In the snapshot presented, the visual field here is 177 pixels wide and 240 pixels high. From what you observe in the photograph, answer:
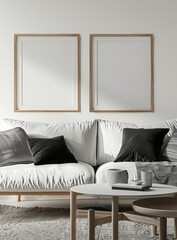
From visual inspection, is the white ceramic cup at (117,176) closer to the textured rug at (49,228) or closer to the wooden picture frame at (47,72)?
the textured rug at (49,228)

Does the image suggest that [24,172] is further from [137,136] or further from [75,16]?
[75,16]

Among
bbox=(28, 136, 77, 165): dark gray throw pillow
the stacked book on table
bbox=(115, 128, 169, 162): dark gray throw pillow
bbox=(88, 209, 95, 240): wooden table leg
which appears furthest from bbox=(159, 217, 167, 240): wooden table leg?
bbox=(28, 136, 77, 165): dark gray throw pillow

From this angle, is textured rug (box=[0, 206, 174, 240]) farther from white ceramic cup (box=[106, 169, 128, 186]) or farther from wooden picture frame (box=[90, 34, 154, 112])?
wooden picture frame (box=[90, 34, 154, 112])

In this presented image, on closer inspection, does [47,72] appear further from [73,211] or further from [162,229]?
[162,229]

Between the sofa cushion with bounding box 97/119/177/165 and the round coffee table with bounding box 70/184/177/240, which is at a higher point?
the sofa cushion with bounding box 97/119/177/165

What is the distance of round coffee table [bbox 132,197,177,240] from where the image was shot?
258cm

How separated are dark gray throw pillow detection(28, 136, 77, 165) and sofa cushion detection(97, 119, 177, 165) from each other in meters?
0.42

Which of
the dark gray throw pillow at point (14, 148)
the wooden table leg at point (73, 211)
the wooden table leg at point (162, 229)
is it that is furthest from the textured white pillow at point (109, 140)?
the wooden table leg at point (162, 229)

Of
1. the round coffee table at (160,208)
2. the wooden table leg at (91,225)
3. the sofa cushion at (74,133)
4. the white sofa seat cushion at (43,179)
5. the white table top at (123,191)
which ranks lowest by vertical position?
the wooden table leg at (91,225)

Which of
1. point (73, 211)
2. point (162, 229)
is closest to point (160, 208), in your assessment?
point (162, 229)

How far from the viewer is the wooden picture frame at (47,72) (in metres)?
5.62

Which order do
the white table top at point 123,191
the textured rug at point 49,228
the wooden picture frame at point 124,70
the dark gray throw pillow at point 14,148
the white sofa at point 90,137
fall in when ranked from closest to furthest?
1. the white table top at point 123,191
2. the textured rug at point 49,228
3. the white sofa at point 90,137
4. the dark gray throw pillow at point 14,148
5. the wooden picture frame at point 124,70

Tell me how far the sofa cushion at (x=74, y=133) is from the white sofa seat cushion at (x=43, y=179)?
2.47 feet

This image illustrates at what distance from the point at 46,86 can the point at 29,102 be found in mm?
252
